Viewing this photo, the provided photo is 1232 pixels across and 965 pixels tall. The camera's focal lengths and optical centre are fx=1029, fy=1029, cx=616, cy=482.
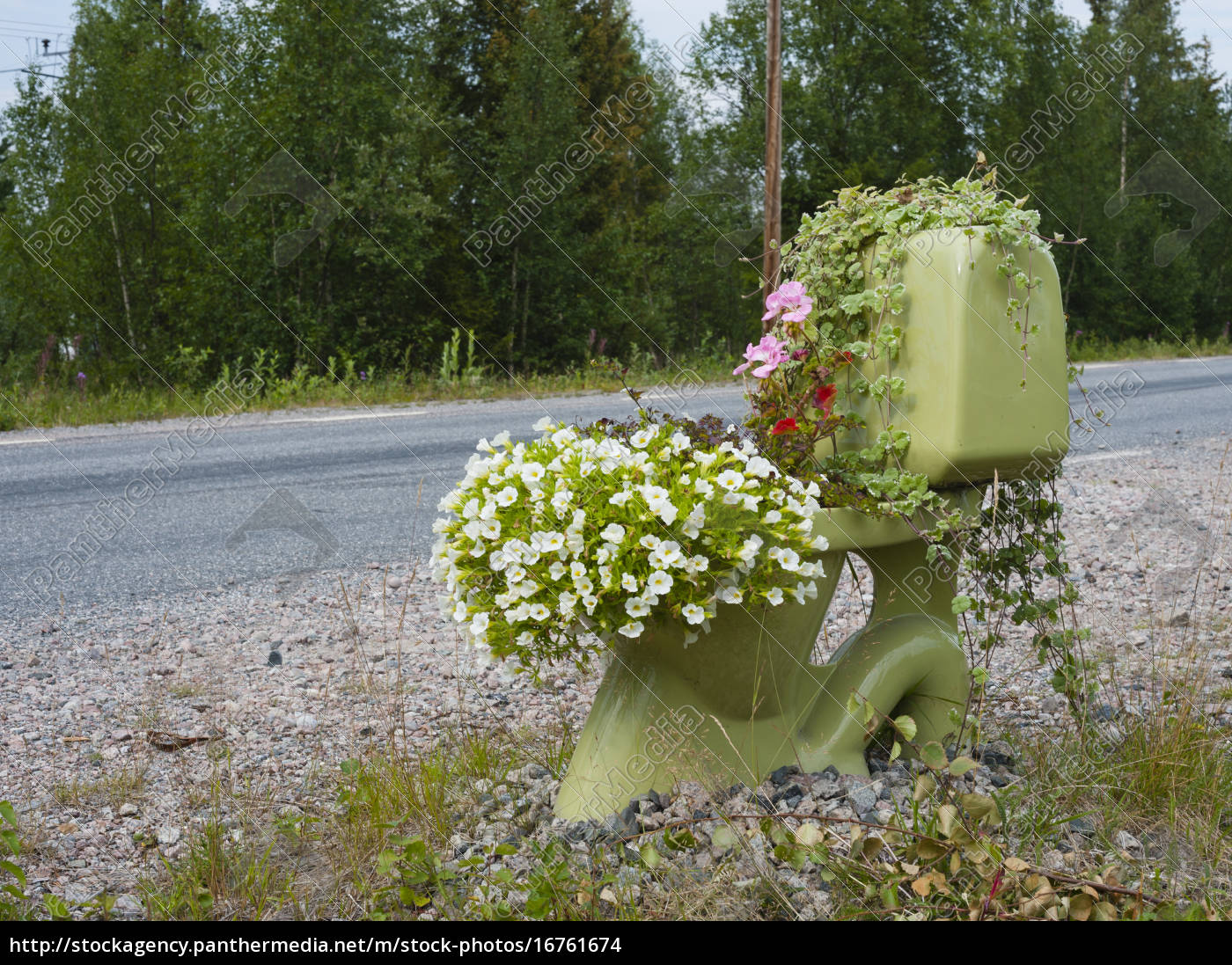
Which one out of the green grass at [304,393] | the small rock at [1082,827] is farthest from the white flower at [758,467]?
the green grass at [304,393]

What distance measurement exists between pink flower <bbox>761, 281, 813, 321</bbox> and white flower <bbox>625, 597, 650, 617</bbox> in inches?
34.5

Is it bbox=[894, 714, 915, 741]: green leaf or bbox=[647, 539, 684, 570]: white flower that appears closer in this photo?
bbox=[647, 539, 684, 570]: white flower

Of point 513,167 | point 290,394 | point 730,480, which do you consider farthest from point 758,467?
point 513,167

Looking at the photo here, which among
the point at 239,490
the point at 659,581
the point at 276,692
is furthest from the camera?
the point at 239,490

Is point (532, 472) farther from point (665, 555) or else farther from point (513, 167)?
point (513, 167)

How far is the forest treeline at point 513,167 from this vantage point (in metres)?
13.8

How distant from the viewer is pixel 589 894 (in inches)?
81.4

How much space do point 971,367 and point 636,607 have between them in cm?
97

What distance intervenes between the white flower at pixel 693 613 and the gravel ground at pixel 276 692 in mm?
518

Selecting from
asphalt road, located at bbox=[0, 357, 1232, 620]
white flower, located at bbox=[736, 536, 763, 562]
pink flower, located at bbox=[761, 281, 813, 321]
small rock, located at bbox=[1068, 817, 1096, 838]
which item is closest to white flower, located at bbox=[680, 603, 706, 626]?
white flower, located at bbox=[736, 536, 763, 562]

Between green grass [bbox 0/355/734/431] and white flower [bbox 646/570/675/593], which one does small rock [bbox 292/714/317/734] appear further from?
green grass [bbox 0/355/734/431]

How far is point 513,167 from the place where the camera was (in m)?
17.7

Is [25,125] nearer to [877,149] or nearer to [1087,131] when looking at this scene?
[877,149]

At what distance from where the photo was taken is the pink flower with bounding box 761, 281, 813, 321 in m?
2.56
